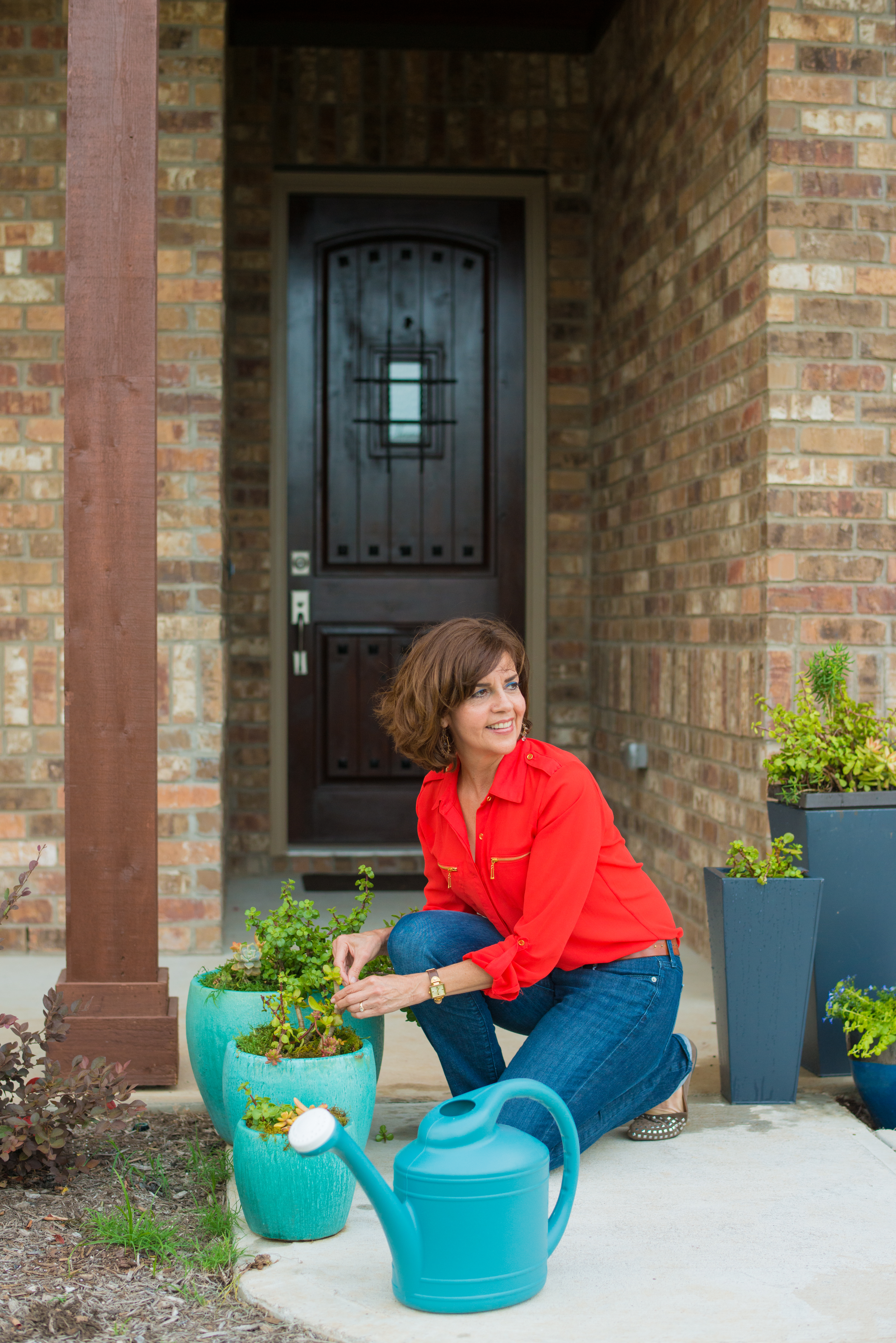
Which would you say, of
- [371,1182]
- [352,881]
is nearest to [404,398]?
[352,881]

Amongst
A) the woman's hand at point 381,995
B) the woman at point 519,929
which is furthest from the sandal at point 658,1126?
the woman's hand at point 381,995

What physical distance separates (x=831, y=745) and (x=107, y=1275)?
180 cm

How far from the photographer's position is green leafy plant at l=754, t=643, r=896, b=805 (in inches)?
115

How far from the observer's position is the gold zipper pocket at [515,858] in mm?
2385

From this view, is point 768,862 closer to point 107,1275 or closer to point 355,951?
point 355,951

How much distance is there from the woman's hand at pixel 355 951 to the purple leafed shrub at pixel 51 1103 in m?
0.42

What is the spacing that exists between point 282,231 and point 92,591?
2807 mm

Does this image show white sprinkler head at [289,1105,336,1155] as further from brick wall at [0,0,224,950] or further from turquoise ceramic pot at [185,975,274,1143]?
brick wall at [0,0,224,950]

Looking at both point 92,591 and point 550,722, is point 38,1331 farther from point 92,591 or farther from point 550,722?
point 550,722

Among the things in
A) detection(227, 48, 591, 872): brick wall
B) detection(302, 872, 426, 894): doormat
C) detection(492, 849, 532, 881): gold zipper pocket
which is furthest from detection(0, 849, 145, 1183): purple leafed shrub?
detection(227, 48, 591, 872): brick wall

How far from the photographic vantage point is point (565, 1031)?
2.37 metres

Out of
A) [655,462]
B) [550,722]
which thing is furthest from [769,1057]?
[550,722]

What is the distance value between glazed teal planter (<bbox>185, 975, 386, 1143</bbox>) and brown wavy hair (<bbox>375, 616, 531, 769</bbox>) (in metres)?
0.50

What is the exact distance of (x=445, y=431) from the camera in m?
5.30
